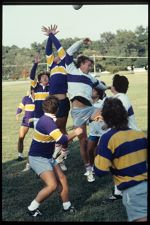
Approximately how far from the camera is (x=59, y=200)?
506 centimetres

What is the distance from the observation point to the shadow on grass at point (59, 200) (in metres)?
4.52

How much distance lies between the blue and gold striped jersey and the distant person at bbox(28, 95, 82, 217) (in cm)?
94

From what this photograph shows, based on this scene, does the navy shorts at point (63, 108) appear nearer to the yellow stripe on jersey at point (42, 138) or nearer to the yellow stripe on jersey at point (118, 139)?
the yellow stripe on jersey at point (42, 138)

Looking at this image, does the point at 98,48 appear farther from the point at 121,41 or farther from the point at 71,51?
the point at 71,51

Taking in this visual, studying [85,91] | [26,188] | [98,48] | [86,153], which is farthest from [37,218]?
[98,48]

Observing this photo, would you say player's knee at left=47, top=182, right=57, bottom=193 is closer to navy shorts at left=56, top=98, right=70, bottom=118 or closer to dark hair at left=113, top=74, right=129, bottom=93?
dark hair at left=113, top=74, right=129, bottom=93

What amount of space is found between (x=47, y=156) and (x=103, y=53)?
60.4m

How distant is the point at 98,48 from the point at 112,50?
2.02 metres

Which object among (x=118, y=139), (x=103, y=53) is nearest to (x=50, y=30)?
(x=118, y=139)

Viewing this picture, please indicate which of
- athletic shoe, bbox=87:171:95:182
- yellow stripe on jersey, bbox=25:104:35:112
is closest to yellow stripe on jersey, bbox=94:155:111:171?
athletic shoe, bbox=87:171:95:182

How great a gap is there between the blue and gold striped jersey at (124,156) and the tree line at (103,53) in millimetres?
42838

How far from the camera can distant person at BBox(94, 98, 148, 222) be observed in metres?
3.41

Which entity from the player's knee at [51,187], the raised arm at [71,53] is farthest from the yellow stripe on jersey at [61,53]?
the player's knee at [51,187]

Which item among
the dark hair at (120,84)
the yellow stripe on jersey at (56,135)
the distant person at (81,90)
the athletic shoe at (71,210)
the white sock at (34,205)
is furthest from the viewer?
the distant person at (81,90)
